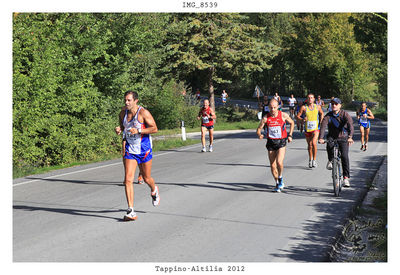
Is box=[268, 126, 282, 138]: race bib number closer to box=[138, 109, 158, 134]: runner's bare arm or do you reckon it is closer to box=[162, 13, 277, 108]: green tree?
box=[138, 109, 158, 134]: runner's bare arm

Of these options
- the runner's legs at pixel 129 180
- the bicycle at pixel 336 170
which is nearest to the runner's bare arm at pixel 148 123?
the runner's legs at pixel 129 180

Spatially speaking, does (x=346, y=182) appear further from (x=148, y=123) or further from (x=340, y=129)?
(x=148, y=123)

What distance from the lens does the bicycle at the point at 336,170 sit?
9630 millimetres

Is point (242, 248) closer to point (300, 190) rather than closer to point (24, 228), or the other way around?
point (24, 228)

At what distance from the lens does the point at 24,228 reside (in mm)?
7605

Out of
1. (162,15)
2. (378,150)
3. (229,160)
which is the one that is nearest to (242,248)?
(229,160)

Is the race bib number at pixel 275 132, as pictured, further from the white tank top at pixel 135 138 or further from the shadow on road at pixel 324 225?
the white tank top at pixel 135 138

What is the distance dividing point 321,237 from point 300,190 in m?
3.45

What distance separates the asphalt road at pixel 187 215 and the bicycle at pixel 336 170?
0.65ft

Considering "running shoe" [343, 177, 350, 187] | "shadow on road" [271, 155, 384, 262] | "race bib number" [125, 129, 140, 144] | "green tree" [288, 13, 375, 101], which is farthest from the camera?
"green tree" [288, 13, 375, 101]

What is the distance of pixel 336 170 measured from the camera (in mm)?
9750

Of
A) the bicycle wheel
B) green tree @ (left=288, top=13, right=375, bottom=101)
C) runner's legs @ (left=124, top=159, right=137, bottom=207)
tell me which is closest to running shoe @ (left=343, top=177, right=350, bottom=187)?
the bicycle wheel

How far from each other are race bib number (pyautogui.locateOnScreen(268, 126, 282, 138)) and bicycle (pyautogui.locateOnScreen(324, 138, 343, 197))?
1.06 m

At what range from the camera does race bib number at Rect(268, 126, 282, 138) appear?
1010 cm
